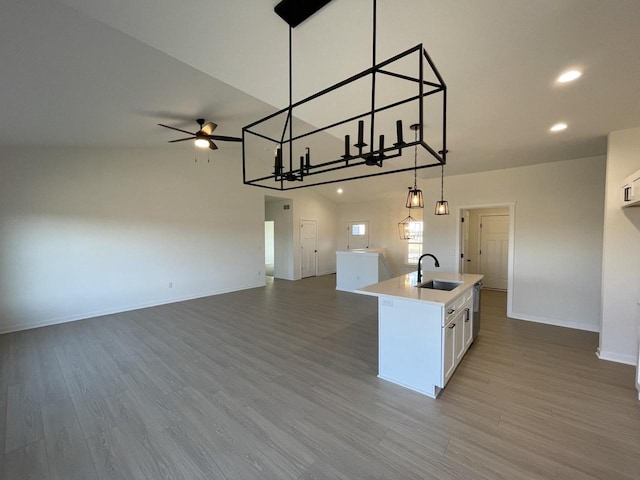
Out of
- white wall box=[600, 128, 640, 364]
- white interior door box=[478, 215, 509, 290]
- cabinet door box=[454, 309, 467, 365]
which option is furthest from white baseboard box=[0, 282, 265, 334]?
white interior door box=[478, 215, 509, 290]

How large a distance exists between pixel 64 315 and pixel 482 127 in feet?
22.2

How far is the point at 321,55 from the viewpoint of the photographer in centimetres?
186

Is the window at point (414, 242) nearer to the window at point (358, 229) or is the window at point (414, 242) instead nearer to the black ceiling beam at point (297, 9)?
the window at point (358, 229)

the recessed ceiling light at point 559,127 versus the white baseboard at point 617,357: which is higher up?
the recessed ceiling light at point 559,127

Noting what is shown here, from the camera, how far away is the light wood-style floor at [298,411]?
1.65 m

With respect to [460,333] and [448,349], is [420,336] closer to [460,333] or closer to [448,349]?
[448,349]

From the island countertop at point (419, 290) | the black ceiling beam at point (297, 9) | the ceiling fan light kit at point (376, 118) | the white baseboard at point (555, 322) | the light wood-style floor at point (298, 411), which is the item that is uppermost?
the black ceiling beam at point (297, 9)

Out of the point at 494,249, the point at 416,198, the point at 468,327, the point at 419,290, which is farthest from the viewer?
the point at 494,249

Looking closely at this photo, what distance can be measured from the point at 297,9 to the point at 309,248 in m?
7.46

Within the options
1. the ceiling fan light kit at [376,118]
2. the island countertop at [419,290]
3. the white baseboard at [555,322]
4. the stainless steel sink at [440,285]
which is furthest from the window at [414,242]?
the stainless steel sink at [440,285]

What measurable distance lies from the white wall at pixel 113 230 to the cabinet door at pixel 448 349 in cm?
534

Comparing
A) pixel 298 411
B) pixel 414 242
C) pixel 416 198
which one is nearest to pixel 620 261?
pixel 416 198

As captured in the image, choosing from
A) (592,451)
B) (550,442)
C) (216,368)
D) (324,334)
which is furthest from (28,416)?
(592,451)

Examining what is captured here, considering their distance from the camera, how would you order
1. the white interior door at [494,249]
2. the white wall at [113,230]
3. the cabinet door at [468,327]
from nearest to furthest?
the cabinet door at [468,327] → the white wall at [113,230] → the white interior door at [494,249]
